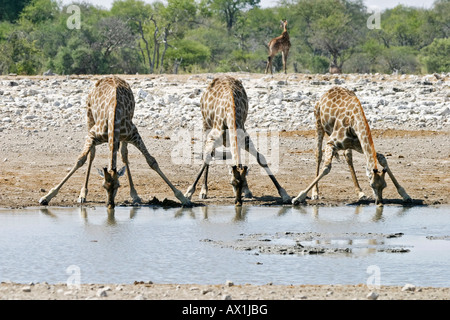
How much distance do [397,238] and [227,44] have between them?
35.5m

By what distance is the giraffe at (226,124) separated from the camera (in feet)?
39.0

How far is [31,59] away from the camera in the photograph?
30.4 meters

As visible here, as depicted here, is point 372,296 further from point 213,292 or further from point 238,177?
point 238,177

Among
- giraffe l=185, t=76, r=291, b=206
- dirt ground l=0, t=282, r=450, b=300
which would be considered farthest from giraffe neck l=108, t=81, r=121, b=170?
dirt ground l=0, t=282, r=450, b=300

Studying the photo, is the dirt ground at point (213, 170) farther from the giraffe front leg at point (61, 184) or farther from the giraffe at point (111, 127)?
the giraffe at point (111, 127)

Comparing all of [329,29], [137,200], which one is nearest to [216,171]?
[137,200]

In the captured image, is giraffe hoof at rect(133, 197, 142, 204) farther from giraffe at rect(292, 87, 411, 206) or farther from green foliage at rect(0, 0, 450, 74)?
green foliage at rect(0, 0, 450, 74)

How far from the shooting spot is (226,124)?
12203mm

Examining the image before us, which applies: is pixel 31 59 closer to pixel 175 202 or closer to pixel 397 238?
pixel 175 202

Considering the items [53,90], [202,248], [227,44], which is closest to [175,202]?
[202,248]

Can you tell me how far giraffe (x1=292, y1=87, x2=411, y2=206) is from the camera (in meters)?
11.1

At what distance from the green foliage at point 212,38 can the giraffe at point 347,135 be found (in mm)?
17732

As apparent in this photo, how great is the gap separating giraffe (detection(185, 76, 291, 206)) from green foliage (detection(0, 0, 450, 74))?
16573 millimetres

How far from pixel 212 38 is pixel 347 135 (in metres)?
33.8
